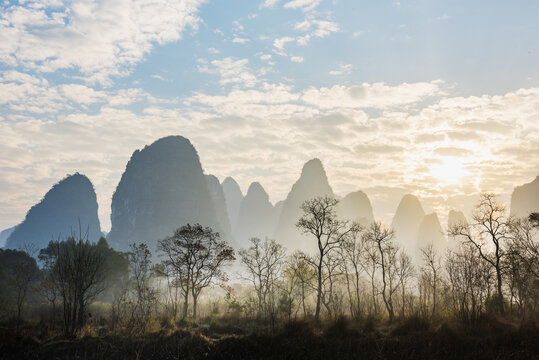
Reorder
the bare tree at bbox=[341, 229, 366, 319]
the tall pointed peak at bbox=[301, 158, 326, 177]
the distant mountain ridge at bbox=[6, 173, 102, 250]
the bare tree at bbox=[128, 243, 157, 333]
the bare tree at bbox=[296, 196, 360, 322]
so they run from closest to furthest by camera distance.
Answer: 1. the bare tree at bbox=[128, 243, 157, 333]
2. the bare tree at bbox=[296, 196, 360, 322]
3. the bare tree at bbox=[341, 229, 366, 319]
4. the distant mountain ridge at bbox=[6, 173, 102, 250]
5. the tall pointed peak at bbox=[301, 158, 326, 177]

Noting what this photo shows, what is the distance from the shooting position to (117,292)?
146 ft

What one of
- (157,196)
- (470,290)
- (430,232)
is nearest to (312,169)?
(430,232)

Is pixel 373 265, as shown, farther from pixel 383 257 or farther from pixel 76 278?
pixel 76 278

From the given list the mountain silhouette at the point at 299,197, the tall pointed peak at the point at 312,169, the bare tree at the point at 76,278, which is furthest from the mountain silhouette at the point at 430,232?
the bare tree at the point at 76,278

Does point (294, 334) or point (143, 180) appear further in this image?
point (143, 180)

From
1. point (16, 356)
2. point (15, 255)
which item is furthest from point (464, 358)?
point (15, 255)

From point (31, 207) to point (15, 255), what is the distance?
15039 cm

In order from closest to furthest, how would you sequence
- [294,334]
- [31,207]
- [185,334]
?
1. [294,334]
2. [185,334]
3. [31,207]

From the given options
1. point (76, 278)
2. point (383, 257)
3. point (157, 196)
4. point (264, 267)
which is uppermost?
point (157, 196)

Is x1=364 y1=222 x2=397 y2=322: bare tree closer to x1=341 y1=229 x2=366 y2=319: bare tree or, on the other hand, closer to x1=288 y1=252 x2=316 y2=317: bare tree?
x1=341 y1=229 x2=366 y2=319: bare tree

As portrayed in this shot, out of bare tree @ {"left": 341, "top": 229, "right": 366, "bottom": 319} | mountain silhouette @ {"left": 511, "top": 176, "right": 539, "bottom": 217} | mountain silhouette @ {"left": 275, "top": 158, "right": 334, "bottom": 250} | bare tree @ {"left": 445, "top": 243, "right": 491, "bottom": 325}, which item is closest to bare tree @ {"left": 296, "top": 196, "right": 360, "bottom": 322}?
bare tree @ {"left": 341, "top": 229, "right": 366, "bottom": 319}

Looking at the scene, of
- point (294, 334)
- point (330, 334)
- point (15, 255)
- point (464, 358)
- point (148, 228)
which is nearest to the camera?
point (464, 358)

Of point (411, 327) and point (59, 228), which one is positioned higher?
point (59, 228)

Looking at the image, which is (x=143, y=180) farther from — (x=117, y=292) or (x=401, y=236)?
(x=401, y=236)
